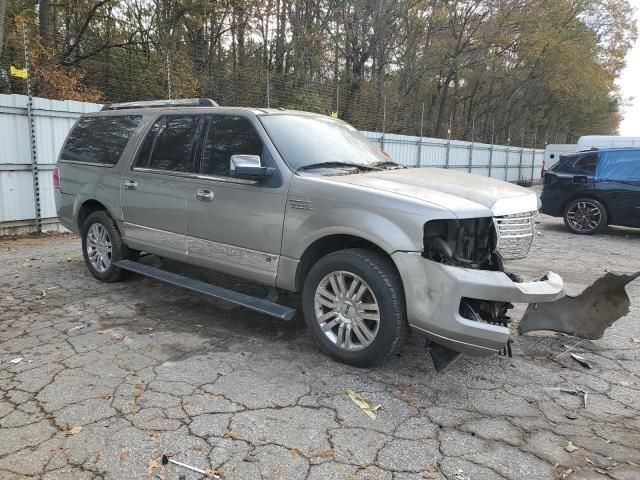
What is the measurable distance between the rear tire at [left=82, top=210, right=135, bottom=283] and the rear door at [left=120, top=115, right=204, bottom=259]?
9.0 inches

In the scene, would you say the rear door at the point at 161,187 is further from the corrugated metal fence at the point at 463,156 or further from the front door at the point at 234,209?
the corrugated metal fence at the point at 463,156

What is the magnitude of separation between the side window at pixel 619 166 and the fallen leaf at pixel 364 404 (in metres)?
8.72

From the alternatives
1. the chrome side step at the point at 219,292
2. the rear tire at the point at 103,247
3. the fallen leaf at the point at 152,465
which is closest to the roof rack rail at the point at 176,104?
the rear tire at the point at 103,247

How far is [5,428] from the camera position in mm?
2900

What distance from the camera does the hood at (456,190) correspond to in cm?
341

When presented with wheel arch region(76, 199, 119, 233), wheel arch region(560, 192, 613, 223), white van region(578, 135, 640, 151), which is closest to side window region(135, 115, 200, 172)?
wheel arch region(76, 199, 119, 233)

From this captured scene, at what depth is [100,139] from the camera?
572 centimetres

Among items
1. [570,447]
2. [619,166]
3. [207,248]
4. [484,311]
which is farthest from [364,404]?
[619,166]

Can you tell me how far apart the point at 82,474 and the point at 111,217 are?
141 inches

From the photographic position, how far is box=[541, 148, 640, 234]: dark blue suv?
9.66 m

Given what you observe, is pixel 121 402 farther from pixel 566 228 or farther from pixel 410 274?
pixel 566 228

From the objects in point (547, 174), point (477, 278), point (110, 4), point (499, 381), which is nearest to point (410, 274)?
point (477, 278)

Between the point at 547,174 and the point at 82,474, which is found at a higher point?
the point at 547,174

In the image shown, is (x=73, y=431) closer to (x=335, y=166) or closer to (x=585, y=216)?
(x=335, y=166)
